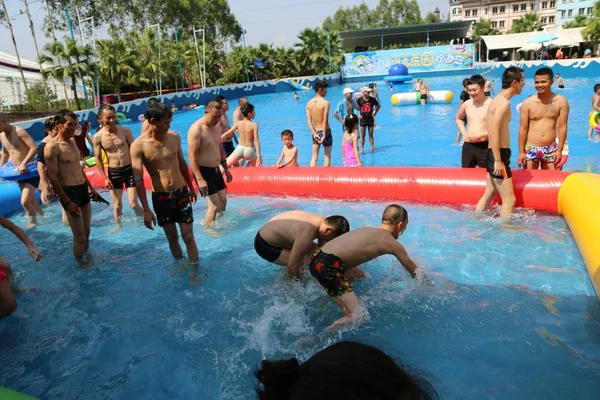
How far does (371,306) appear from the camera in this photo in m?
3.40

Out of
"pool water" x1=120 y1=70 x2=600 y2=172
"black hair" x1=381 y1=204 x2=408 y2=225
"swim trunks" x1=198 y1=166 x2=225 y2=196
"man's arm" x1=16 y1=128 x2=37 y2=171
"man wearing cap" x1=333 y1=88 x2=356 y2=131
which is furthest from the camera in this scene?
"man wearing cap" x1=333 y1=88 x2=356 y2=131

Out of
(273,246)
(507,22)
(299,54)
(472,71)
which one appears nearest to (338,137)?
(273,246)

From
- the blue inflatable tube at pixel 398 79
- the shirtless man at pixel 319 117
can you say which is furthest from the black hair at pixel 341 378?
the blue inflatable tube at pixel 398 79

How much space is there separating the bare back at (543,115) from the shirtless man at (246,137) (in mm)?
3595

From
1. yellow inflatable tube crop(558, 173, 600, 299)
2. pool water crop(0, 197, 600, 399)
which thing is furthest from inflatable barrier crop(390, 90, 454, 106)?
pool water crop(0, 197, 600, 399)

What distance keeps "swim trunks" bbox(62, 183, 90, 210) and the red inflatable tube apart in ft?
8.37

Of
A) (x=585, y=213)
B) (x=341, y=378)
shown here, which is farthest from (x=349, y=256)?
(x=585, y=213)

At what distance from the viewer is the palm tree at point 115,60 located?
2367cm

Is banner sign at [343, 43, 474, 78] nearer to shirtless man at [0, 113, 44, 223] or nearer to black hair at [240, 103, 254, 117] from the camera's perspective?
black hair at [240, 103, 254, 117]

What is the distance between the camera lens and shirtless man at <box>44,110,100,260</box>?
4.09 meters

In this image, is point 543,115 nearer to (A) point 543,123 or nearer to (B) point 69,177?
(A) point 543,123

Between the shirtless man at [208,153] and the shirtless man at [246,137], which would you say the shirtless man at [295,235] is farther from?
the shirtless man at [246,137]

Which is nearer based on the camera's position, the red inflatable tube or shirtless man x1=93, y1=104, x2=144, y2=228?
the red inflatable tube

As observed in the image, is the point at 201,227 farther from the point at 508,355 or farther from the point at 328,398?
the point at 328,398
